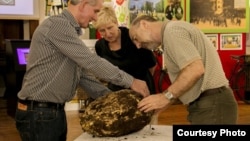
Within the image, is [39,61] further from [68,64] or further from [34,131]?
[34,131]

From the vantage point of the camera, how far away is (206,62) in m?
2.06

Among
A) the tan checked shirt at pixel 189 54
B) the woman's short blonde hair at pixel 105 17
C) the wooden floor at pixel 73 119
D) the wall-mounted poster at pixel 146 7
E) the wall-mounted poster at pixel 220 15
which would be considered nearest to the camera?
the tan checked shirt at pixel 189 54

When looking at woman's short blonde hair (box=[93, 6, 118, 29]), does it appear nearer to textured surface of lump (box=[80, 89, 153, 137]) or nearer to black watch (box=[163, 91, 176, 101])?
textured surface of lump (box=[80, 89, 153, 137])

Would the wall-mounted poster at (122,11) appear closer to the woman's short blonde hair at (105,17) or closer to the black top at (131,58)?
the black top at (131,58)

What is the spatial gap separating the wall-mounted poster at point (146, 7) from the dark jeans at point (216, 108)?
4.79m

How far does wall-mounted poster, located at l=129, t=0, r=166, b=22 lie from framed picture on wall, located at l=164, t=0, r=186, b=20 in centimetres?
12

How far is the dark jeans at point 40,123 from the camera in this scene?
6.66 feet

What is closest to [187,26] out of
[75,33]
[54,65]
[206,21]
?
[75,33]

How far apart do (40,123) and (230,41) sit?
5.75 meters

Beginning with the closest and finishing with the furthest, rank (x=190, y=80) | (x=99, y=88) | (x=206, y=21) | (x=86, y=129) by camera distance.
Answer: (x=190, y=80) < (x=86, y=129) < (x=99, y=88) < (x=206, y=21)

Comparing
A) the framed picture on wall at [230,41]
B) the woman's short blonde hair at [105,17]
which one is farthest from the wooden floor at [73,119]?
the woman's short blonde hair at [105,17]

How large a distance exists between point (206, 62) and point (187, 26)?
21 centimetres

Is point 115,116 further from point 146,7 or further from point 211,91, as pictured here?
point 146,7

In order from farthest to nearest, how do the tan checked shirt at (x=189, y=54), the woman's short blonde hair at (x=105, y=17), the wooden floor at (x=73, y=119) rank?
the wooden floor at (x=73, y=119), the woman's short blonde hair at (x=105, y=17), the tan checked shirt at (x=189, y=54)
